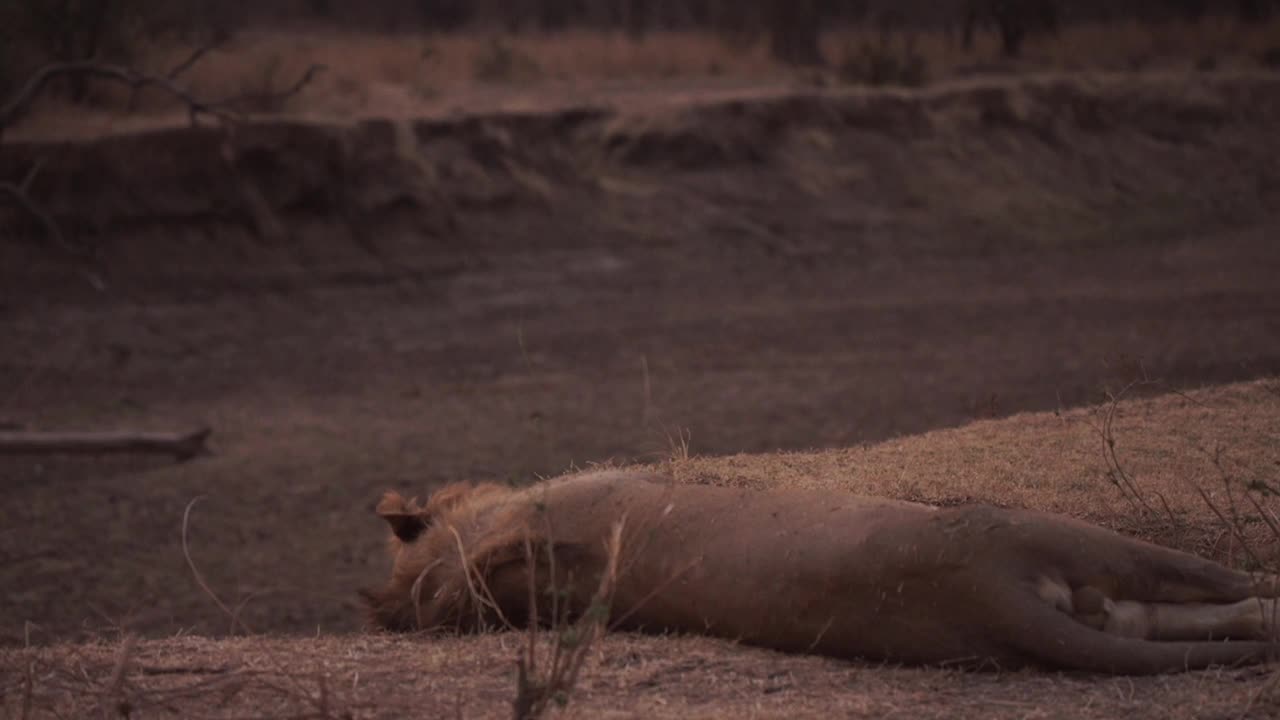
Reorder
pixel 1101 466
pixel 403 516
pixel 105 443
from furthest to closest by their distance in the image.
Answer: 1. pixel 105 443
2. pixel 1101 466
3. pixel 403 516

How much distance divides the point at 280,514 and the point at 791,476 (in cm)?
573

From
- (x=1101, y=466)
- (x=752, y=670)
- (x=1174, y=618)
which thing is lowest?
(x=1101, y=466)

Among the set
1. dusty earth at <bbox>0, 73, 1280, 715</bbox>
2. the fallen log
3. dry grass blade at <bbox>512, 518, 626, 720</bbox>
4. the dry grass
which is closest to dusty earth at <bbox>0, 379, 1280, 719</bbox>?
the dry grass

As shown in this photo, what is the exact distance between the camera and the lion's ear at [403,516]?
4789 mm

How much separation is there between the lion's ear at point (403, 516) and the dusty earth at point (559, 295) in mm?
3625

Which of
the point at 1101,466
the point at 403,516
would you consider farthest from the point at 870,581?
the point at 1101,466

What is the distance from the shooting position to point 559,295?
48.5ft

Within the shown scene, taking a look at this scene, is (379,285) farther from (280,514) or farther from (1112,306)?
(1112,306)

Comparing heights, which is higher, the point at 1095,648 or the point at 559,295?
the point at 1095,648

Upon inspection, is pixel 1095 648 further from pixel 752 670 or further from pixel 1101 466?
pixel 1101 466

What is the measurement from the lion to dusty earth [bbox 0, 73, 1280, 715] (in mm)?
4172

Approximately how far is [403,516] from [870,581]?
1536mm

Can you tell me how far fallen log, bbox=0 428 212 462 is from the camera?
34.2ft

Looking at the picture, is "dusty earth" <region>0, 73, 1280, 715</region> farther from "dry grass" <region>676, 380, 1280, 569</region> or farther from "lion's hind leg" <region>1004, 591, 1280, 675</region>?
"lion's hind leg" <region>1004, 591, 1280, 675</region>
